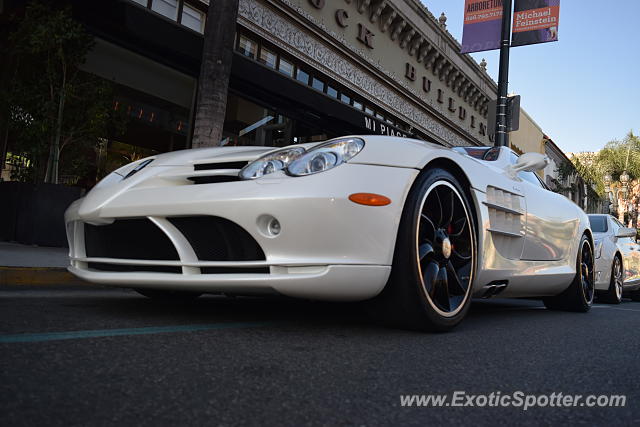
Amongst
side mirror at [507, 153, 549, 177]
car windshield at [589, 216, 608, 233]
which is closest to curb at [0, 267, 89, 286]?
side mirror at [507, 153, 549, 177]

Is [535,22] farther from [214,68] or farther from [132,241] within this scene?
[132,241]

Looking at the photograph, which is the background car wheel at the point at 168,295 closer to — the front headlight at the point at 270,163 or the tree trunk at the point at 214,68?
the front headlight at the point at 270,163

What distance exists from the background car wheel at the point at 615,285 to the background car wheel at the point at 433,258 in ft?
15.1

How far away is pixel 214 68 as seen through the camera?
6215mm

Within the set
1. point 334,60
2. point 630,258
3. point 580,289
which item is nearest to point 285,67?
point 334,60

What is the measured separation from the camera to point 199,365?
1.55 meters

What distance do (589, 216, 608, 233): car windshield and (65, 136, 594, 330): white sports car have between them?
5.18m

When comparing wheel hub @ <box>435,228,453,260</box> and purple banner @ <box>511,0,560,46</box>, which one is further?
purple banner @ <box>511,0,560,46</box>

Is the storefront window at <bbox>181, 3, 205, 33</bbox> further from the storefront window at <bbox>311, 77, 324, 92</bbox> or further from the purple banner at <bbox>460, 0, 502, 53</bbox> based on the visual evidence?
the purple banner at <bbox>460, 0, 502, 53</bbox>

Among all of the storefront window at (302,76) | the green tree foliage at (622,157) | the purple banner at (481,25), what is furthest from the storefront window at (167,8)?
the green tree foliage at (622,157)

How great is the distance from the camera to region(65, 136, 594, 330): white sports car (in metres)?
2.14

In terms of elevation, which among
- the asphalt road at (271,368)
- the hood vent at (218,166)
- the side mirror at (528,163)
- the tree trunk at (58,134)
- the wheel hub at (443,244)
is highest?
the tree trunk at (58,134)

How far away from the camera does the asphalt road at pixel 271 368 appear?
1.16 m

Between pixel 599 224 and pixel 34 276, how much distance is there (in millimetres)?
6991
